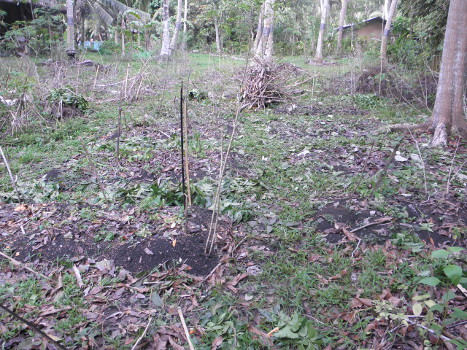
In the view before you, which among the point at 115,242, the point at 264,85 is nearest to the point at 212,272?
the point at 115,242

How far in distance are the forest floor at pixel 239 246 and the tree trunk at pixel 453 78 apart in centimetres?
34

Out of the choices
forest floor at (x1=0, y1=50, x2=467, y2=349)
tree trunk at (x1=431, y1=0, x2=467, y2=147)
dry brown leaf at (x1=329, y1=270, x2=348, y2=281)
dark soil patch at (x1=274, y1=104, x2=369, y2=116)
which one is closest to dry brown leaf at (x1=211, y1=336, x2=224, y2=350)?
forest floor at (x1=0, y1=50, x2=467, y2=349)

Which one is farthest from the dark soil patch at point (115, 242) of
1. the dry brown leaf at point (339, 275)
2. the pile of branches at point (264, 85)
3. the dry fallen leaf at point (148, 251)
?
the pile of branches at point (264, 85)

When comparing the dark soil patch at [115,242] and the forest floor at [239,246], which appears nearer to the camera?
the forest floor at [239,246]

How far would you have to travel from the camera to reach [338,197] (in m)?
3.65

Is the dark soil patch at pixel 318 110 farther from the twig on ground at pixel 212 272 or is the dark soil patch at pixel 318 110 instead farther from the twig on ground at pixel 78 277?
the twig on ground at pixel 78 277

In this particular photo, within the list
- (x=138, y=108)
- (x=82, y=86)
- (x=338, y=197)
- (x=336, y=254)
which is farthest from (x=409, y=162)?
(x=82, y=86)

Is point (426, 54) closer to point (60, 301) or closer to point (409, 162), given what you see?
point (409, 162)

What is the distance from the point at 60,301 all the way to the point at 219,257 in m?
1.15

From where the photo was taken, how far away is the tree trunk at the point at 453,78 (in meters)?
5.26

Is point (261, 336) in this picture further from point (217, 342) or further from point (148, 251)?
point (148, 251)

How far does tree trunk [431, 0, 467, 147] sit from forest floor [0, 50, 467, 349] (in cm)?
34

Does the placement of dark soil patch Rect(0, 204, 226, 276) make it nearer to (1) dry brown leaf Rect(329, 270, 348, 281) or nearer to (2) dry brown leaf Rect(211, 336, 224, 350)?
(2) dry brown leaf Rect(211, 336, 224, 350)

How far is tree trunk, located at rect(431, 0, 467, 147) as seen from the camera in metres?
5.26
